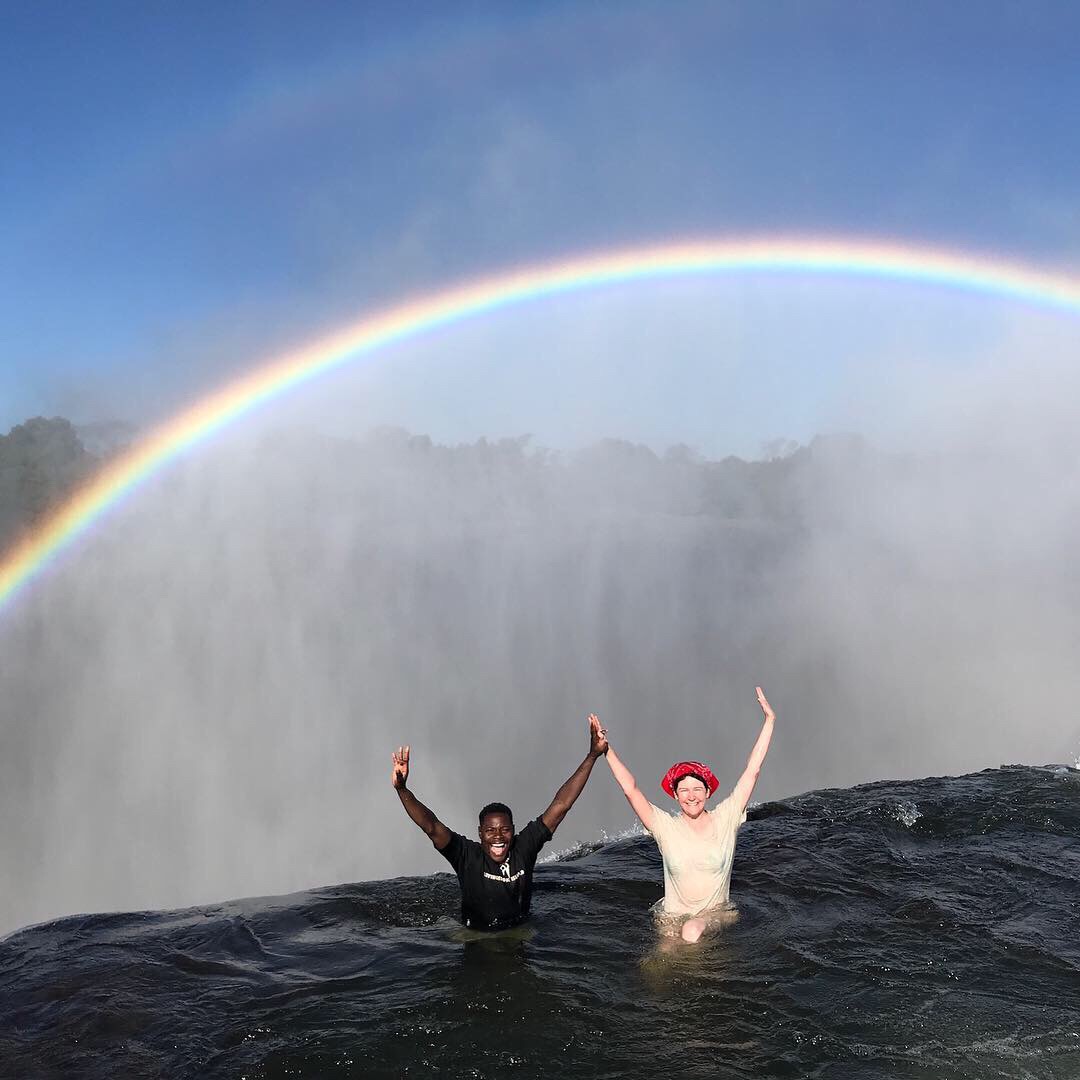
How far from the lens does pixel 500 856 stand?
5.53 meters

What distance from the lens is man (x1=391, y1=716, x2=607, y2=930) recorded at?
5.43 meters

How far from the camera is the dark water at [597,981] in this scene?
409 centimetres

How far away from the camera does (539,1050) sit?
164 inches

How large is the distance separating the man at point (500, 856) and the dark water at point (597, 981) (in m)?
0.20

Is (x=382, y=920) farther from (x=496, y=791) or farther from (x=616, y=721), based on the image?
(x=616, y=721)

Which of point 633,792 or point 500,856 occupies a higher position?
point 633,792

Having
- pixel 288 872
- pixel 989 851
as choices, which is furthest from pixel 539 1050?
pixel 288 872

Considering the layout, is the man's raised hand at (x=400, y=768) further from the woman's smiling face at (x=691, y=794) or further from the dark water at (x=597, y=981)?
the woman's smiling face at (x=691, y=794)

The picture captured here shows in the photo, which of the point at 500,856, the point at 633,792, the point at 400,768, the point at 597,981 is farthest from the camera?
the point at 500,856

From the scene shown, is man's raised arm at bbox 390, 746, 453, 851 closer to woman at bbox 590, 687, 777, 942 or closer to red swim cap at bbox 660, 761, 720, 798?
woman at bbox 590, 687, 777, 942

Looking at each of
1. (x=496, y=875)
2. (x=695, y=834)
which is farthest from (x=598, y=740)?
(x=496, y=875)

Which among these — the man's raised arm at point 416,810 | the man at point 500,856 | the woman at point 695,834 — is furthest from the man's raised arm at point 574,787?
the man's raised arm at point 416,810

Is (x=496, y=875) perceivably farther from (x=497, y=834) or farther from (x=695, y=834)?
(x=695, y=834)

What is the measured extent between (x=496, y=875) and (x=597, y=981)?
3.28 ft
